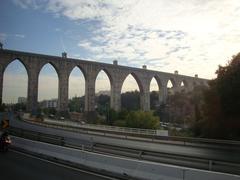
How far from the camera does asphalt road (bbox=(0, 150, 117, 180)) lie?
33.3 feet

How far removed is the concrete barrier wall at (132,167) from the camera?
7.97 m

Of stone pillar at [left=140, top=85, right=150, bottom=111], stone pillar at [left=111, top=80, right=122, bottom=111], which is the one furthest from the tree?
stone pillar at [left=140, top=85, right=150, bottom=111]

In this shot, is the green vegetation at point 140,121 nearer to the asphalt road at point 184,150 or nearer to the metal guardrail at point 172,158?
the asphalt road at point 184,150

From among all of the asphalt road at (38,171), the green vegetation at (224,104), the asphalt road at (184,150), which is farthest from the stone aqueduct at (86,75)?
the asphalt road at (38,171)

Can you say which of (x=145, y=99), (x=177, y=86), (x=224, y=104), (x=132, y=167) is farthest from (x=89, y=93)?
(x=132, y=167)

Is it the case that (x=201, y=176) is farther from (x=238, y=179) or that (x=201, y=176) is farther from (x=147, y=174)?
(x=147, y=174)

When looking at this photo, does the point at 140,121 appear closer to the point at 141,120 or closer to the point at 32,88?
the point at 141,120

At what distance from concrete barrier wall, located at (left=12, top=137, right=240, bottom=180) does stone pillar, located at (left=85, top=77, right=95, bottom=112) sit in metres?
59.5

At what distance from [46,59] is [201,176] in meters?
67.4

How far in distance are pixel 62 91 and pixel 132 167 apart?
62305mm

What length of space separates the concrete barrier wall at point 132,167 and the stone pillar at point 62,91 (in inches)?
2202

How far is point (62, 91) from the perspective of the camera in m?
71.5

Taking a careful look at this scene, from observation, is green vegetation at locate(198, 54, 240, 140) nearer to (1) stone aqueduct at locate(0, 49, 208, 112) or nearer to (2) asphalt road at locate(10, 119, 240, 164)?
(2) asphalt road at locate(10, 119, 240, 164)

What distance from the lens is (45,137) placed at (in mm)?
24969
